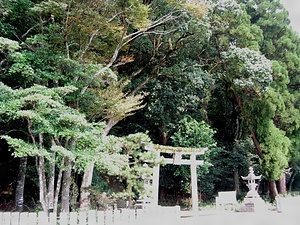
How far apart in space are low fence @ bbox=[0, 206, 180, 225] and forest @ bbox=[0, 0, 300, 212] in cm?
137

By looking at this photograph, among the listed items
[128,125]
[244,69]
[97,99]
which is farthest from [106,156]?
[244,69]

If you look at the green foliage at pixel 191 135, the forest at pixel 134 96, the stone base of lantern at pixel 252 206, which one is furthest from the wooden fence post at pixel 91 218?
the green foliage at pixel 191 135

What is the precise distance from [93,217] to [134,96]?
6278 mm

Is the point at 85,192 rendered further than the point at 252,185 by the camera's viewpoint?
No

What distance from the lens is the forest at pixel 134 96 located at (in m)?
6.15

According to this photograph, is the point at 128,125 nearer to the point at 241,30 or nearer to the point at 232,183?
the point at 241,30

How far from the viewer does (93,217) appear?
437cm

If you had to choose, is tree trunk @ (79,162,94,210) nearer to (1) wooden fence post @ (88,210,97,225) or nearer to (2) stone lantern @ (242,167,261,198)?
(1) wooden fence post @ (88,210,97,225)

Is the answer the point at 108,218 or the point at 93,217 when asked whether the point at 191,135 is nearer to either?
the point at 108,218

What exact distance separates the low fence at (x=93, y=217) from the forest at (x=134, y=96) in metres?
1.37

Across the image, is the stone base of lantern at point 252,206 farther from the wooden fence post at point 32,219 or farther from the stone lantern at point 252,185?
the wooden fence post at point 32,219

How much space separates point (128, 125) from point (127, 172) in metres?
5.44

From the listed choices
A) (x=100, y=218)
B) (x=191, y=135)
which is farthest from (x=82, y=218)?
(x=191, y=135)

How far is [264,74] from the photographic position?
34.6 ft
